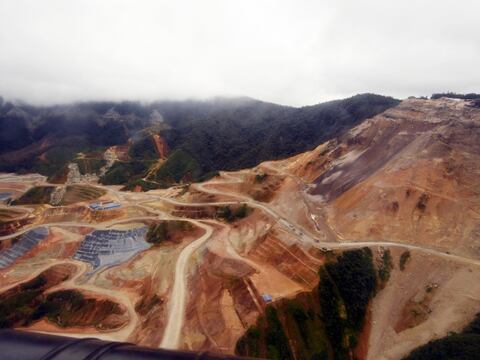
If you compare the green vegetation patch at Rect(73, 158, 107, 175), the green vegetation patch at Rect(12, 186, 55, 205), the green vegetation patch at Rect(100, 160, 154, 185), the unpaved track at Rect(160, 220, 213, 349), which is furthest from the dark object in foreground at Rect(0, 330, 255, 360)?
the green vegetation patch at Rect(73, 158, 107, 175)

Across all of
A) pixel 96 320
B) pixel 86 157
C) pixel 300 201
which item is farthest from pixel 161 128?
pixel 96 320

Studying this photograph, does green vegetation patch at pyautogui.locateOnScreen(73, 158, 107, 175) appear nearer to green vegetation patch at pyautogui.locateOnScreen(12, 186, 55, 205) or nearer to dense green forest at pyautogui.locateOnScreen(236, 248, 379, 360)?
green vegetation patch at pyautogui.locateOnScreen(12, 186, 55, 205)

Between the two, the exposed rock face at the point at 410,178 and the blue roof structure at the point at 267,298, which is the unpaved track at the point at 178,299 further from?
the exposed rock face at the point at 410,178

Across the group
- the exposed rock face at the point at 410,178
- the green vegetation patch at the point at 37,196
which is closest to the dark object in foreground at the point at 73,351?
the exposed rock face at the point at 410,178

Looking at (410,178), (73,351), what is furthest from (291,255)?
(73,351)

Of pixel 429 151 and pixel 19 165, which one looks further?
pixel 19 165

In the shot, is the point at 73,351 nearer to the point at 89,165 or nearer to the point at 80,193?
the point at 80,193

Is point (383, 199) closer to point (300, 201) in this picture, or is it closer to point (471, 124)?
point (300, 201)
